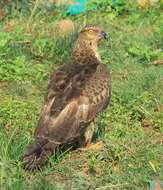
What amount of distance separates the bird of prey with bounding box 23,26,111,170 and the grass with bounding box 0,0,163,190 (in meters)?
0.17

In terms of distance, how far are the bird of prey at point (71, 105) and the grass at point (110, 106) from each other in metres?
0.17

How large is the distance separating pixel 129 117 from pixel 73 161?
4.26 ft

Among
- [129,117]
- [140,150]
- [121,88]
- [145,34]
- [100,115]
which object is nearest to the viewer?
[140,150]

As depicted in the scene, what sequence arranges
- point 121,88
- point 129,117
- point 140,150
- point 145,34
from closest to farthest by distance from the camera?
1. point 140,150
2. point 129,117
3. point 121,88
4. point 145,34

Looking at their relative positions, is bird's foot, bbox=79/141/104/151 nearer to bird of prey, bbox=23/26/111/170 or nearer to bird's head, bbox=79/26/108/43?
bird of prey, bbox=23/26/111/170

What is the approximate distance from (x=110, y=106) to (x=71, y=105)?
1.50m

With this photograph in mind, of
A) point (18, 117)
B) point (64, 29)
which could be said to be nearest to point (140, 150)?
point (18, 117)

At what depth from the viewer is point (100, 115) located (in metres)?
7.96

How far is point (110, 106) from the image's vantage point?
28.8ft

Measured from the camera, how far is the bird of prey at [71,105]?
7.14m

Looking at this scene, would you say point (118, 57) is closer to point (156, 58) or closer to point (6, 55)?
point (156, 58)

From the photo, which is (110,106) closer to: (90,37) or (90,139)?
(90,37)

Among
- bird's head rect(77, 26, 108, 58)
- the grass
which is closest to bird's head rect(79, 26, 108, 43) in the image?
bird's head rect(77, 26, 108, 58)

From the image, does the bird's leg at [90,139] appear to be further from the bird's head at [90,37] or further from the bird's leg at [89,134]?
the bird's head at [90,37]
